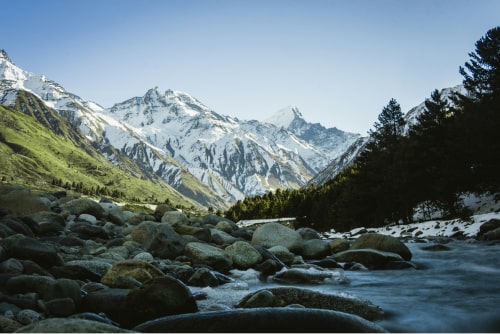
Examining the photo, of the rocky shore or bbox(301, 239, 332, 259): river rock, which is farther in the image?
bbox(301, 239, 332, 259): river rock

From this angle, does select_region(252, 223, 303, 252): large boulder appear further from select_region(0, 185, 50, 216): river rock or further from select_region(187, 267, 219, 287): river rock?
select_region(0, 185, 50, 216): river rock

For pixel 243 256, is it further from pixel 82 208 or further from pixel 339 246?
pixel 82 208

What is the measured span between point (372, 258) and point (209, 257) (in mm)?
7646

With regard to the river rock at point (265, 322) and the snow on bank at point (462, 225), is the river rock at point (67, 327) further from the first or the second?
the snow on bank at point (462, 225)

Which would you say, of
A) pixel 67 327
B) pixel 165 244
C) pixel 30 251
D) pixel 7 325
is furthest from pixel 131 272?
pixel 67 327

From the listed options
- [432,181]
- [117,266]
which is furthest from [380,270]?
[432,181]

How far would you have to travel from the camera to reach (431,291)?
1251cm

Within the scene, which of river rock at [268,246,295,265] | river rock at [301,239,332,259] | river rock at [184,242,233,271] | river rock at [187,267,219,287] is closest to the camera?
river rock at [187,267,219,287]

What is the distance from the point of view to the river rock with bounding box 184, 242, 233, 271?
1638 cm

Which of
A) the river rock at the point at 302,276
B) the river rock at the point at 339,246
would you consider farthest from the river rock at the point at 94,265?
the river rock at the point at 339,246

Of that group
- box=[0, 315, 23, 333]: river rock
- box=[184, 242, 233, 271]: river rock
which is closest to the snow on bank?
box=[184, 242, 233, 271]: river rock

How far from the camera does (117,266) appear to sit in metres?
11.1

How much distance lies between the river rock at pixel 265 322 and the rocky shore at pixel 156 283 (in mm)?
16

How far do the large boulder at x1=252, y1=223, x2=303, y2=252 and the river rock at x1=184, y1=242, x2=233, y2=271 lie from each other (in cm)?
698
